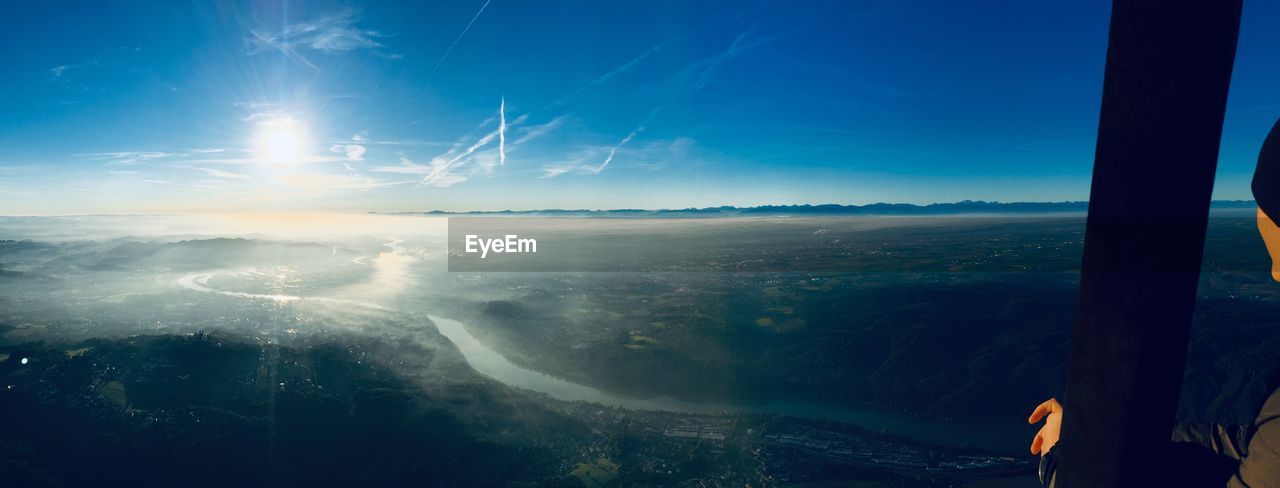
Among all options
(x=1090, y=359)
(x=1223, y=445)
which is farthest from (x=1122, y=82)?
(x=1223, y=445)

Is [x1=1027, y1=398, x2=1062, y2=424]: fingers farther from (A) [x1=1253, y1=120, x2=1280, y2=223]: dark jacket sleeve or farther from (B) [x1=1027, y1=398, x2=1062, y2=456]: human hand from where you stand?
(A) [x1=1253, y1=120, x2=1280, y2=223]: dark jacket sleeve

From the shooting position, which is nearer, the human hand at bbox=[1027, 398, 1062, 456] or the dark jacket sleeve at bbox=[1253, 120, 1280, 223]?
→ the dark jacket sleeve at bbox=[1253, 120, 1280, 223]

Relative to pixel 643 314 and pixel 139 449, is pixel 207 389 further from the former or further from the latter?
pixel 643 314

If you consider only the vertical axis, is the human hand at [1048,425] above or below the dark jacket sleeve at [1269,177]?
below

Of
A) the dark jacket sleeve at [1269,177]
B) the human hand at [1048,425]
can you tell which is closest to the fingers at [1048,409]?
the human hand at [1048,425]

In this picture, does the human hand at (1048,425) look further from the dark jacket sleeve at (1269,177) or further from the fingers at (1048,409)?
the dark jacket sleeve at (1269,177)

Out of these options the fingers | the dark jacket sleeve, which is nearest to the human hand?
the fingers

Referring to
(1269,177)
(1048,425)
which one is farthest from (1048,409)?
(1269,177)
